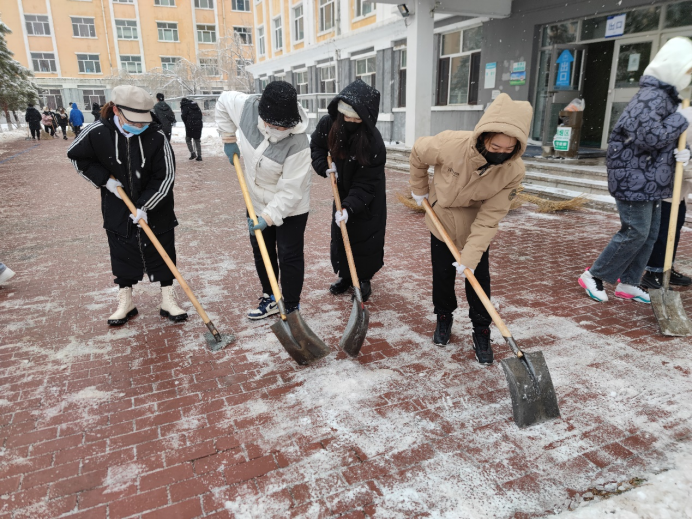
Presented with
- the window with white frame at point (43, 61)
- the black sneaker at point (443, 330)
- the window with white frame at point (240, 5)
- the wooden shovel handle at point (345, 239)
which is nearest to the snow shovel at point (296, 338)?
the wooden shovel handle at point (345, 239)

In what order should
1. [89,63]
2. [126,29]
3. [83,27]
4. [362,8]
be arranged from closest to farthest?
1. [362,8]
2. [83,27]
3. [89,63]
4. [126,29]

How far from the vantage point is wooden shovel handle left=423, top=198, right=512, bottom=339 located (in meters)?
2.77

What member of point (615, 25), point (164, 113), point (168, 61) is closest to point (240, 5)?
point (168, 61)

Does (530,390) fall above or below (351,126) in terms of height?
below

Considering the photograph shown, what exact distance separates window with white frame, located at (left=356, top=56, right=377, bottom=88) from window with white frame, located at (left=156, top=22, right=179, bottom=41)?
102ft

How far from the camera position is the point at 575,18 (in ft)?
32.5

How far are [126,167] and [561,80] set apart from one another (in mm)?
9746

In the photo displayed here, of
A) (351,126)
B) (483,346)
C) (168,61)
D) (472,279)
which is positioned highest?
(168,61)

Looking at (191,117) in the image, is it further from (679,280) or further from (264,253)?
(679,280)

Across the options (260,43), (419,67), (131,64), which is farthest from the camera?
(131,64)

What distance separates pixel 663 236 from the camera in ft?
13.9

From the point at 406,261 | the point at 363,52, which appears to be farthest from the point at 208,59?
the point at 406,261

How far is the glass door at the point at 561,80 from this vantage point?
9820 mm

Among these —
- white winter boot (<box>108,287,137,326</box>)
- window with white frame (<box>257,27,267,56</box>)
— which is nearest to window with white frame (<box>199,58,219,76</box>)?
window with white frame (<box>257,27,267,56</box>)
